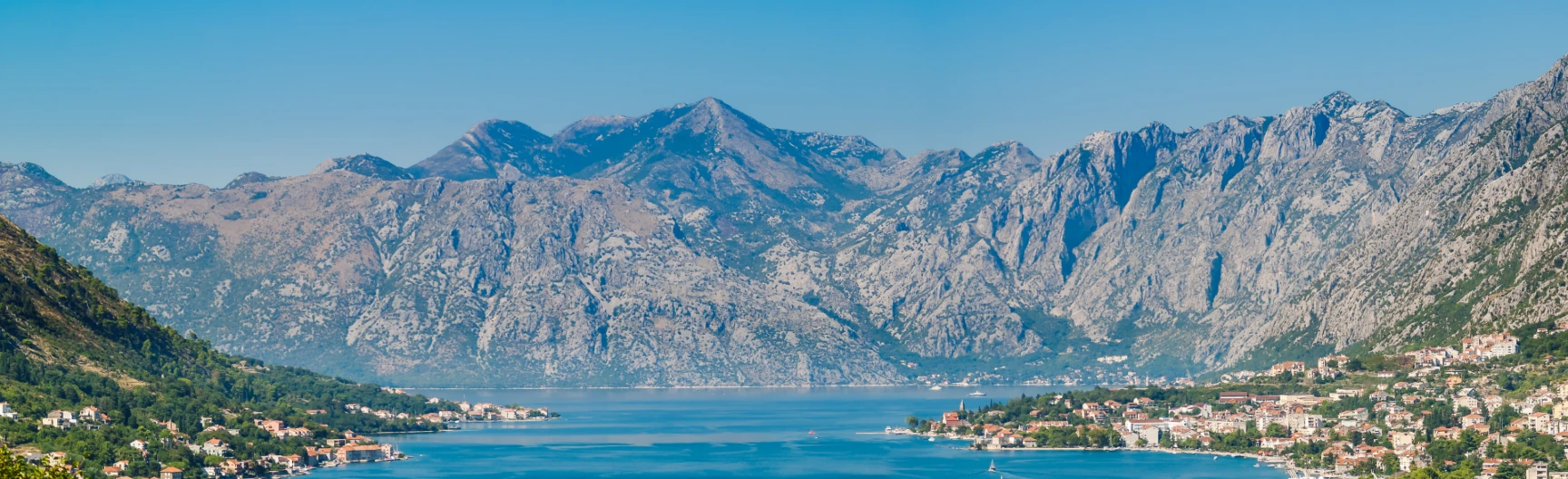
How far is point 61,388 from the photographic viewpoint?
18075 cm

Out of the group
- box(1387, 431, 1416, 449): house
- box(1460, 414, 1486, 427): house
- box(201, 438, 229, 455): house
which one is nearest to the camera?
box(201, 438, 229, 455): house

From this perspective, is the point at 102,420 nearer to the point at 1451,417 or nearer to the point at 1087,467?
the point at 1087,467

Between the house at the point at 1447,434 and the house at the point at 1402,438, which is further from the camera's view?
the house at the point at 1402,438

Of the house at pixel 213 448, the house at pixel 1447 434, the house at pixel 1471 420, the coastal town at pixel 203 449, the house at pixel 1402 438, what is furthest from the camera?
the house at pixel 1471 420

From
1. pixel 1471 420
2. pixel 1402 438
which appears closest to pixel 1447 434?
pixel 1402 438

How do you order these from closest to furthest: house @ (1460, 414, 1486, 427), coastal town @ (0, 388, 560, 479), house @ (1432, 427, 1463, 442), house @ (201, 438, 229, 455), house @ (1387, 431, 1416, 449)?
coastal town @ (0, 388, 560, 479), house @ (1432, 427, 1463, 442), house @ (201, 438, 229, 455), house @ (1387, 431, 1416, 449), house @ (1460, 414, 1486, 427)

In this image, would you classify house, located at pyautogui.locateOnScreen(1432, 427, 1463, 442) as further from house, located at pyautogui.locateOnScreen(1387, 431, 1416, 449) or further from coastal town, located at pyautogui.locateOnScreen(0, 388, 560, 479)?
coastal town, located at pyautogui.locateOnScreen(0, 388, 560, 479)

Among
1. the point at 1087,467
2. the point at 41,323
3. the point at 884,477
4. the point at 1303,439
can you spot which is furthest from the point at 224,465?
the point at 1303,439

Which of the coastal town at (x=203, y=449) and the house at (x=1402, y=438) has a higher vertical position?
the house at (x=1402, y=438)

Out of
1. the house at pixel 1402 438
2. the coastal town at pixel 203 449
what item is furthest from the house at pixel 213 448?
the house at pixel 1402 438

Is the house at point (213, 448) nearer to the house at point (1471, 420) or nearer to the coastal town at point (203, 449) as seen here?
the coastal town at point (203, 449)

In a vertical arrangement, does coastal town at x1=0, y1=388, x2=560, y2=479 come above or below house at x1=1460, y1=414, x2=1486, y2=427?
below

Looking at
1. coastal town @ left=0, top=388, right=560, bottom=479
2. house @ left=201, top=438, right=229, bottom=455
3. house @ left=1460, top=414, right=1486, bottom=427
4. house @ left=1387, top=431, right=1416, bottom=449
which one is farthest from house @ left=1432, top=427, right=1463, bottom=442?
house @ left=201, top=438, right=229, bottom=455

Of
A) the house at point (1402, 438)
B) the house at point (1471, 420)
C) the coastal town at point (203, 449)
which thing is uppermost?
the house at point (1471, 420)
